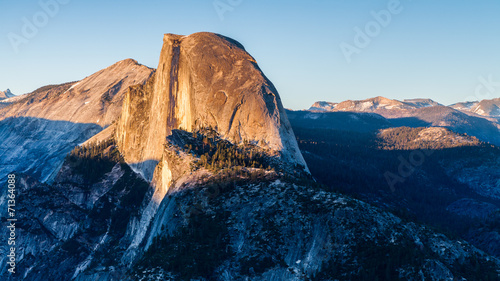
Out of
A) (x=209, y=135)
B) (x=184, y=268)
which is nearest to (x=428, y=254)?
(x=184, y=268)

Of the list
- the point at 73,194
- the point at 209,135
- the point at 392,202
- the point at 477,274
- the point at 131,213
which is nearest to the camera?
the point at 477,274

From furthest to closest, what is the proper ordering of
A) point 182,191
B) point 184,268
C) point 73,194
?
1. point 73,194
2. point 182,191
3. point 184,268

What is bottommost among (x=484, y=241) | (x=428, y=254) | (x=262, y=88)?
(x=484, y=241)

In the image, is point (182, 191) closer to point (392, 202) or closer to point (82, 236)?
point (82, 236)

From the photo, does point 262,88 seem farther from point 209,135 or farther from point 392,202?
point 392,202

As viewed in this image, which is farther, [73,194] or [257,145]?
[73,194]

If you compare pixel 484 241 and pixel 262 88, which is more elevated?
pixel 262 88

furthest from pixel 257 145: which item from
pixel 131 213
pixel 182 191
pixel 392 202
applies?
pixel 392 202
